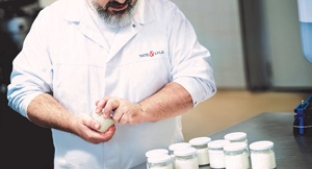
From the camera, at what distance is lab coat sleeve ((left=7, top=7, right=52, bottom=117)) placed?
8.43 ft

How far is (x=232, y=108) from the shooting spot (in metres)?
6.18

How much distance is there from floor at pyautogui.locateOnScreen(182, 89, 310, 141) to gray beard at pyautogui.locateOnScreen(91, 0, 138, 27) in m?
3.06

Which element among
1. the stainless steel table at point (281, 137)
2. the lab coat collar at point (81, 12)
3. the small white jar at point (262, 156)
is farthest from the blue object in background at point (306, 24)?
the lab coat collar at point (81, 12)

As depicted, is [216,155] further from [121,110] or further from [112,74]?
[112,74]

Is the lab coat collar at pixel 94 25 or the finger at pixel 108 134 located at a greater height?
the lab coat collar at pixel 94 25

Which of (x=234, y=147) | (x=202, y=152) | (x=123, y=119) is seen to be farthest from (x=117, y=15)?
(x=234, y=147)

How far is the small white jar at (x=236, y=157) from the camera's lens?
6.47 ft

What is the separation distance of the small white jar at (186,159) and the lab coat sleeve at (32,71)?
76cm

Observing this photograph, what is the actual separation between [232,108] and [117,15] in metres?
3.81

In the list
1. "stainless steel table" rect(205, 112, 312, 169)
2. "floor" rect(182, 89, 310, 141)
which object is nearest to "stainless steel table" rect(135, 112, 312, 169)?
"stainless steel table" rect(205, 112, 312, 169)

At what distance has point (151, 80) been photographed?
2.53m

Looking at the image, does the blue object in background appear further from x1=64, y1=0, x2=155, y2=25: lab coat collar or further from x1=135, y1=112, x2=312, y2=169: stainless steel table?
x1=64, y1=0, x2=155, y2=25: lab coat collar

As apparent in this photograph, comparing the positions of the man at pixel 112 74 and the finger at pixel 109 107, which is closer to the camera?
the finger at pixel 109 107

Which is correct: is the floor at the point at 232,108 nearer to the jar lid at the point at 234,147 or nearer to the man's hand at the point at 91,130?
the man's hand at the point at 91,130
